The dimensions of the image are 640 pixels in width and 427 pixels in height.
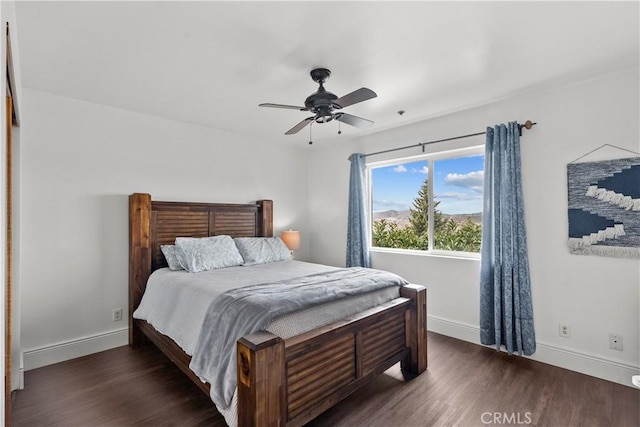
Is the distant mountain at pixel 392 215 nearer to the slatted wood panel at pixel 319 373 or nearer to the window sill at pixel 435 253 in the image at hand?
the window sill at pixel 435 253

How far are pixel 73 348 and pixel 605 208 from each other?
473 cm

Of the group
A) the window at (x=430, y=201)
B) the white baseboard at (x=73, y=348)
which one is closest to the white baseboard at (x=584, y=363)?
the window at (x=430, y=201)

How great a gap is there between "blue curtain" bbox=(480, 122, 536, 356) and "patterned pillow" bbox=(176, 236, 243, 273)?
256 centimetres

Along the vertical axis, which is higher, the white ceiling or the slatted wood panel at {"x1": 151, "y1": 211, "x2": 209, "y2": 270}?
the white ceiling

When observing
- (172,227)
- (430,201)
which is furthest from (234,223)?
(430,201)

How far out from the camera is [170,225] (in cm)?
353

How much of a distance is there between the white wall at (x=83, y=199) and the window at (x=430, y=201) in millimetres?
2345

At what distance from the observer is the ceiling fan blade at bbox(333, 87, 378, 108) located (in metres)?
2.10

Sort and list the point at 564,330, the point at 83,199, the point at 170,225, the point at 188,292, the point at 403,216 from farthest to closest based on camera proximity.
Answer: the point at 403,216 → the point at 170,225 → the point at 83,199 → the point at 564,330 → the point at 188,292

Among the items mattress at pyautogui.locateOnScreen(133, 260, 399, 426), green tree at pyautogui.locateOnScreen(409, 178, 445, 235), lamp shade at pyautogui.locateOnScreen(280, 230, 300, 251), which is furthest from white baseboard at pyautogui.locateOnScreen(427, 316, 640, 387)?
lamp shade at pyautogui.locateOnScreen(280, 230, 300, 251)

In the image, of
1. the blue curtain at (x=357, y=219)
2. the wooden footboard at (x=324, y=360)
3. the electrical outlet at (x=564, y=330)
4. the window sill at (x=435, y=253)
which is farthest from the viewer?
the blue curtain at (x=357, y=219)

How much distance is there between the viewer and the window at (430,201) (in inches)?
136

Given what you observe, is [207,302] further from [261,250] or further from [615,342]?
[615,342]

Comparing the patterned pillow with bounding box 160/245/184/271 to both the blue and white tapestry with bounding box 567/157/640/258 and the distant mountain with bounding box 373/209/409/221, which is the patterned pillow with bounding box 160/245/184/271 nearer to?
the distant mountain with bounding box 373/209/409/221
